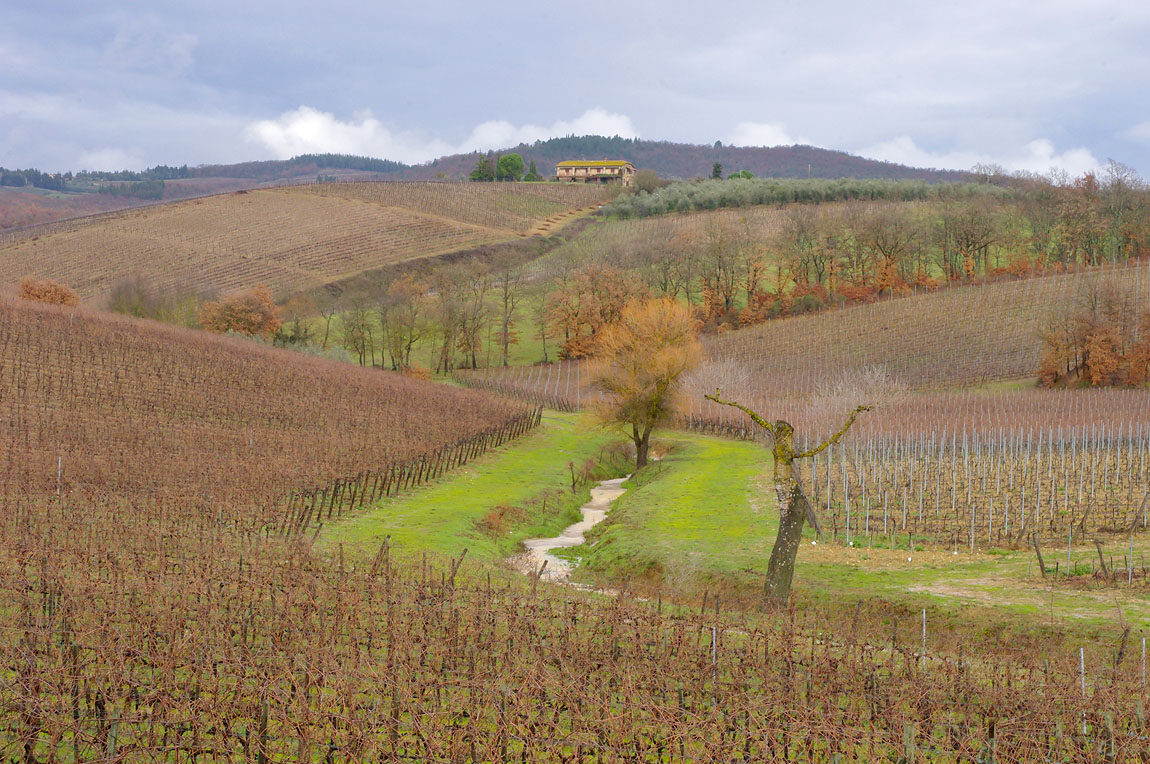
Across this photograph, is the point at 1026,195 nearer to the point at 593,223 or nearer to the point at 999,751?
the point at 593,223

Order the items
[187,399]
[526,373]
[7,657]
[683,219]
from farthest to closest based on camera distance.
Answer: [683,219]
[526,373]
[187,399]
[7,657]

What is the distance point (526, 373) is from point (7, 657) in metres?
70.6

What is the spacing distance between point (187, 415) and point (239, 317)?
3907 cm

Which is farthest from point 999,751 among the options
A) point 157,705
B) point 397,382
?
point 397,382

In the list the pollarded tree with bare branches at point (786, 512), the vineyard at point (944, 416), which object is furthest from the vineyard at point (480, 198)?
the pollarded tree with bare branches at point (786, 512)

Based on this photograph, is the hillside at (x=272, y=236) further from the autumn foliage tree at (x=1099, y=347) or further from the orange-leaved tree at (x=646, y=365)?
the autumn foliage tree at (x=1099, y=347)

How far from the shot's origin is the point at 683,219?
429ft

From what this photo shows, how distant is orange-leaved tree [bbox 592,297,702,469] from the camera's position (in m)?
42.4

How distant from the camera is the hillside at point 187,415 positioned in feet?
85.7

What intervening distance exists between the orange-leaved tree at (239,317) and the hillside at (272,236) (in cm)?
966

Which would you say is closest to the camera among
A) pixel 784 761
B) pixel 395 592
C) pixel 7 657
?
pixel 784 761

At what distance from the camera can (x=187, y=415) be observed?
1480 inches

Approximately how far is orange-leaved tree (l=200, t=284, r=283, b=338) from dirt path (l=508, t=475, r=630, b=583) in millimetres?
42764

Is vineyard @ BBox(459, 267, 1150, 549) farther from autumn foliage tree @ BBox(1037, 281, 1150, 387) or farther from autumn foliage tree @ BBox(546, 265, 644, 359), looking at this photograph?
autumn foliage tree @ BBox(1037, 281, 1150, 387)
